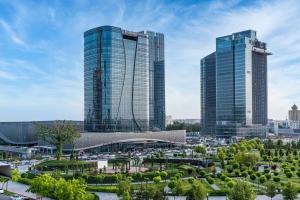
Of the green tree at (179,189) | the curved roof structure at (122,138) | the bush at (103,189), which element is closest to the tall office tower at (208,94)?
the curved roof structure at (122,138)

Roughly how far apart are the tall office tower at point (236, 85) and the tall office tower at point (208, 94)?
19856 mm

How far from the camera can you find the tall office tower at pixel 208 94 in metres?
157

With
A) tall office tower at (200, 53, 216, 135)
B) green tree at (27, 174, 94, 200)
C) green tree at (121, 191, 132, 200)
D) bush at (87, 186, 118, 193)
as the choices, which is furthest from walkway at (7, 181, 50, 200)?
tall office tower at (200, 53, 216, 135)

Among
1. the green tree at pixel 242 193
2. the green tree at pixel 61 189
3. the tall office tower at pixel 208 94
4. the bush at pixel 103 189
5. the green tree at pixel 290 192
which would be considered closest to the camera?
the green tree at pixel 61 189

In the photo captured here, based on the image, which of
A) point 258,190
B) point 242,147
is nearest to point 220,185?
point 258,190

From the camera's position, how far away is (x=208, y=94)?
161 m

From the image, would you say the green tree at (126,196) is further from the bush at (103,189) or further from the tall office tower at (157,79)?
the tall office tower at (157,79)

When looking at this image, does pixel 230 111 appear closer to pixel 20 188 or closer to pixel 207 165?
pixel 207 165

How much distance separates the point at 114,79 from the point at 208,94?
224ft

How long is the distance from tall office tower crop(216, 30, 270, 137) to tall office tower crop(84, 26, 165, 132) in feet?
116

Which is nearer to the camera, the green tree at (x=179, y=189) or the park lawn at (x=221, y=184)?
the green tree at (x=179, y=189)

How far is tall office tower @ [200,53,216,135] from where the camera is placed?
157 metres

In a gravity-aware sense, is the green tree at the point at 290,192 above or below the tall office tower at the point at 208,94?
below

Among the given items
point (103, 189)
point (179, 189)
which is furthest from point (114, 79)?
point (179, 189)
